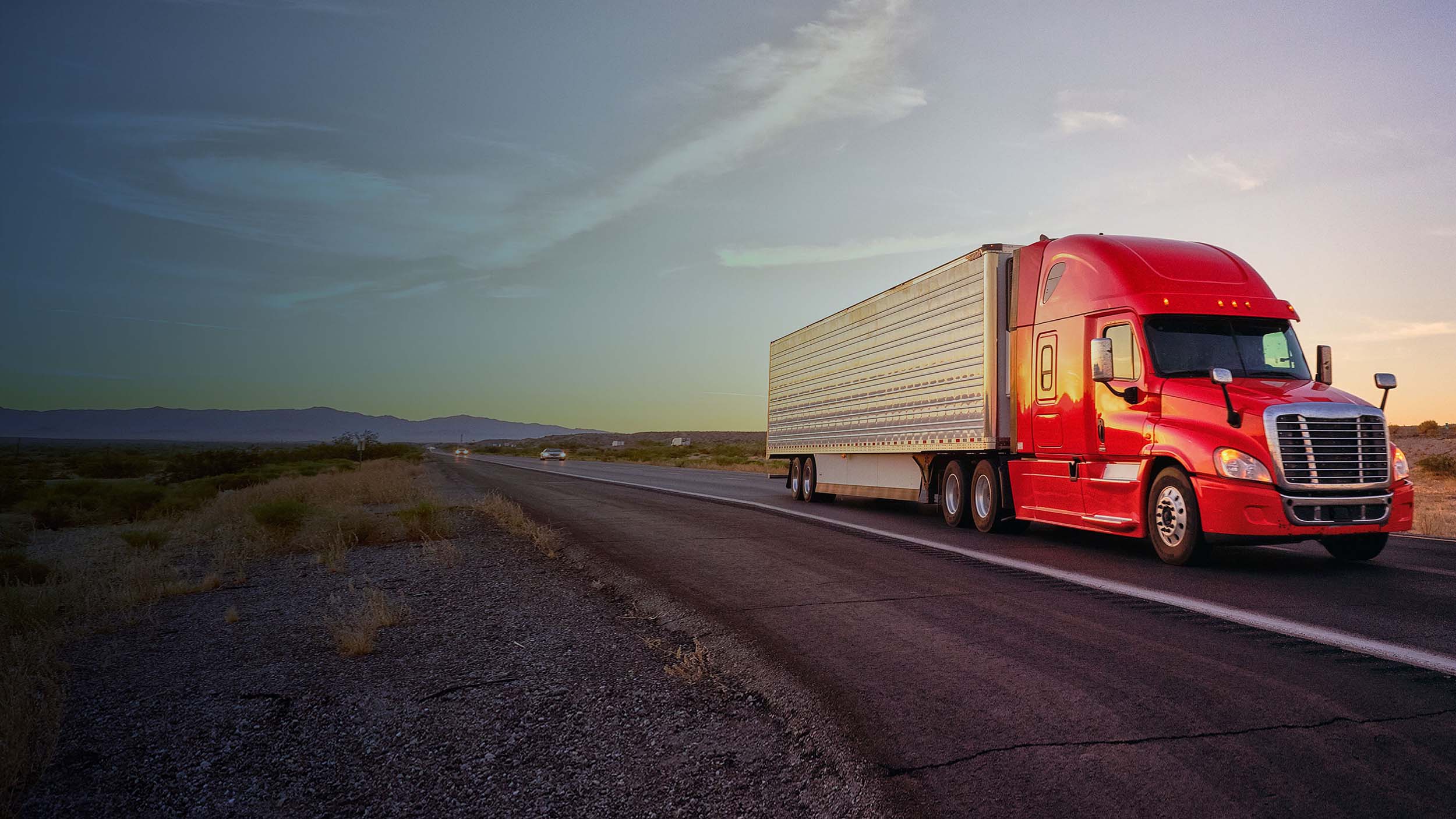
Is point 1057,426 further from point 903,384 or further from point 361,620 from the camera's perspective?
point 361,620

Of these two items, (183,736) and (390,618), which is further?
(390,618)

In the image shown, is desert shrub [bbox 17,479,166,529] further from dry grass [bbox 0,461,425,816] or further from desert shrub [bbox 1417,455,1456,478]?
desert shrub [bbox 1417,455,1456,478]

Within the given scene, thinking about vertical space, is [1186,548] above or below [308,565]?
above

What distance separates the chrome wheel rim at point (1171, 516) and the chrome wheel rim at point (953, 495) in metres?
4.09

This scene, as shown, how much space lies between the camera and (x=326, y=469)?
1577 inches

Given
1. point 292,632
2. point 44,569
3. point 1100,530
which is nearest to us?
point 292,632

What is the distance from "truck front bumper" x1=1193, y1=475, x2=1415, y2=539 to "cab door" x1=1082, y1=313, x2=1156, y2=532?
36.5 inches

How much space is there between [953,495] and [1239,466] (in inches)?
211

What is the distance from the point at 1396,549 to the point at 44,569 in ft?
54.3

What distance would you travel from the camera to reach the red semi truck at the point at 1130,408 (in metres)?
8.08

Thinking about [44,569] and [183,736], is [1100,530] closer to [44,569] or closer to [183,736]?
[183,736]

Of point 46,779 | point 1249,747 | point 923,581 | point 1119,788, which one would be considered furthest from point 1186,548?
point 46,779

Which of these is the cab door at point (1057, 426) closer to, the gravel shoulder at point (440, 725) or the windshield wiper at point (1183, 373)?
the windshield wiper at point (1183, 373)

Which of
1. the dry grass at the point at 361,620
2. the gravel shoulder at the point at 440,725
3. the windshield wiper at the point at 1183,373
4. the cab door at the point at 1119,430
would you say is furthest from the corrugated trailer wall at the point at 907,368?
the dry grass at the point at 361,620
